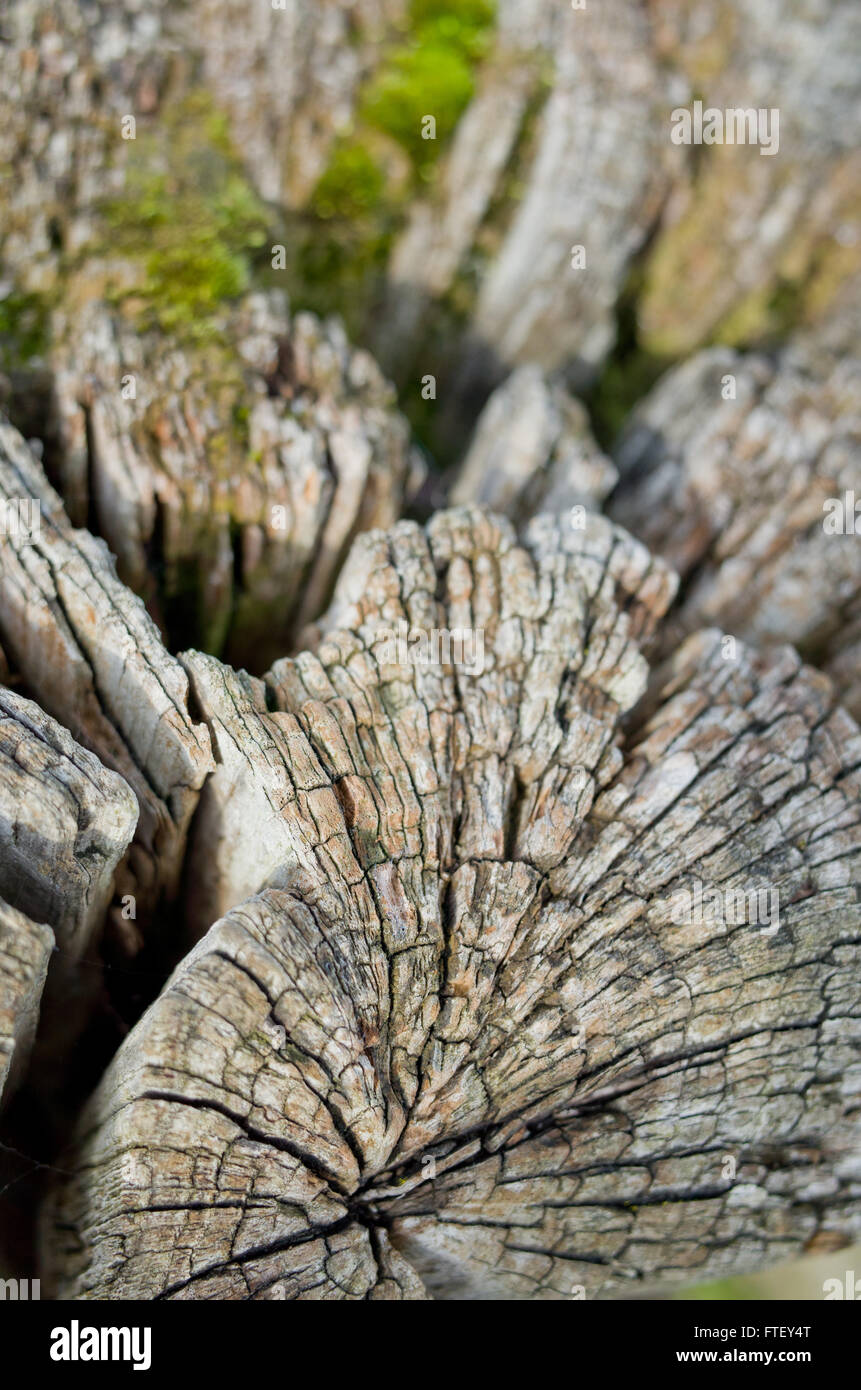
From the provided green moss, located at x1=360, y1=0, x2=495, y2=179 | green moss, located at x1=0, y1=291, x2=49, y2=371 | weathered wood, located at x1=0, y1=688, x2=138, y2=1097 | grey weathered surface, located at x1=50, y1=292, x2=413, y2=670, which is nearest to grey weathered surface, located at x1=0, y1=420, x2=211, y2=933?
weathered wood, located at x1=0, y1=688, x2=138, y2=1097

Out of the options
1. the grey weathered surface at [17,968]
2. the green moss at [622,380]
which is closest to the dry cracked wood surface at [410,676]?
the grey weathered surface at [17,968]

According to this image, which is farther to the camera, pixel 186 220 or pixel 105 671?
pixel 186 220

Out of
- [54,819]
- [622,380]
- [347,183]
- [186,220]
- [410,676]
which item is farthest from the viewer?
[622,380]

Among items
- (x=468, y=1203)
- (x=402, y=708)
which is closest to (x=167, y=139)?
(x=402, y=708)

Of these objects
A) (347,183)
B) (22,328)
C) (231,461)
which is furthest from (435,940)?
(347,183)

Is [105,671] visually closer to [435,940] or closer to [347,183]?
[435,940]

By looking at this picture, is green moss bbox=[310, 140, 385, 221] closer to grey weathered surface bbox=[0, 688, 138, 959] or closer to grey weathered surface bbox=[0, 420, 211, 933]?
grey weathered surface bbox=[0, 420, 211, 933]

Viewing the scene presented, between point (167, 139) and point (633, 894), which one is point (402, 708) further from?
Result: point (167, 139)
